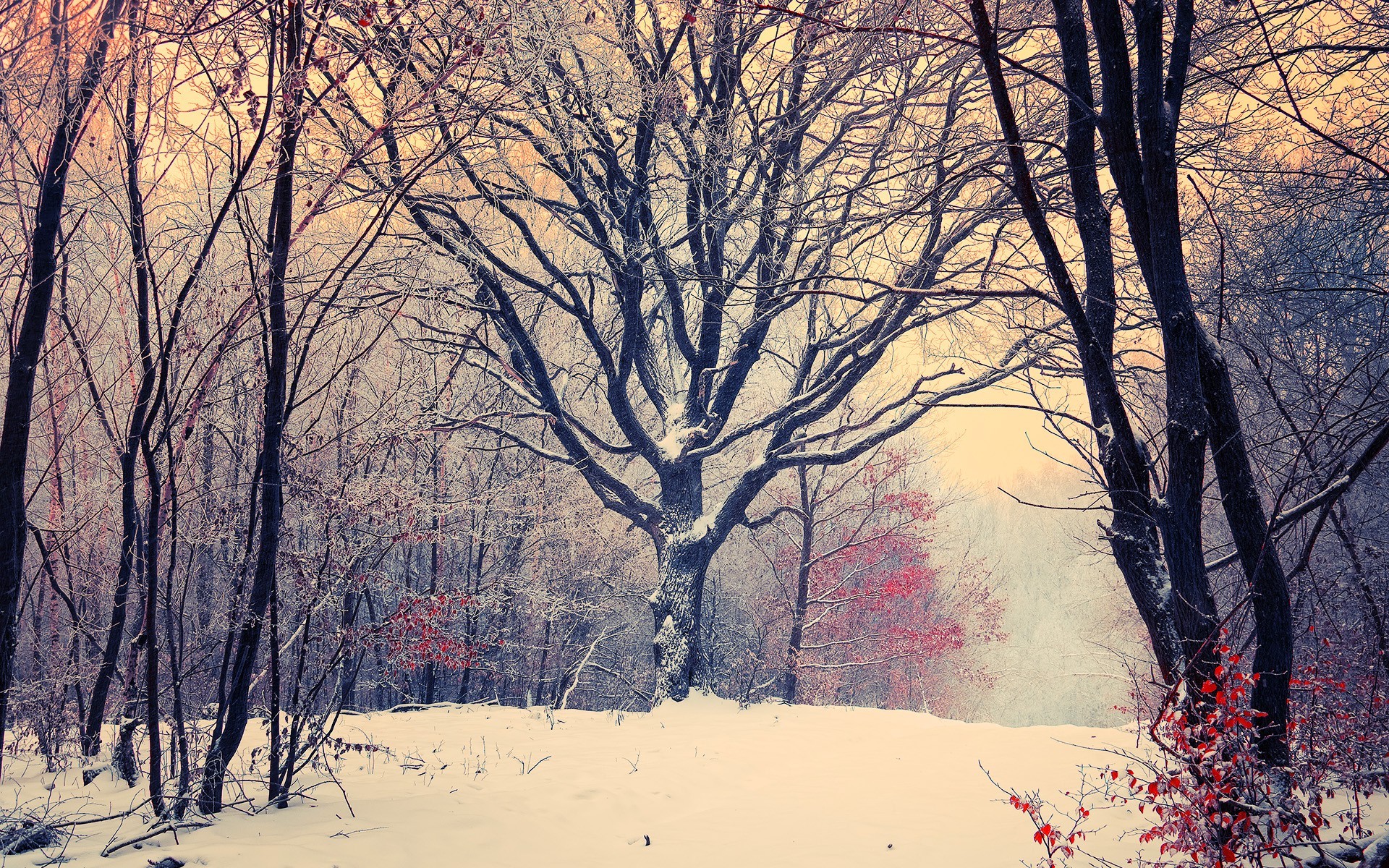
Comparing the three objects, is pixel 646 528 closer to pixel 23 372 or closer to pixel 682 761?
pixel 682 761

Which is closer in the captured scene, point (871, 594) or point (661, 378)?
point (661, 378)

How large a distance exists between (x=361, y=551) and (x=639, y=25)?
751cm

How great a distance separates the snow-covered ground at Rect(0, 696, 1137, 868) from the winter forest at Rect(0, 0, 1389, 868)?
0.05 m

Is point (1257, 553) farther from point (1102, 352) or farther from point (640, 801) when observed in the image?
point (640, 801)

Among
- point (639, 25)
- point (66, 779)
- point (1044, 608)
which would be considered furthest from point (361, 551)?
point (1044, 608)

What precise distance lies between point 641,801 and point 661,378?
9.01 meters

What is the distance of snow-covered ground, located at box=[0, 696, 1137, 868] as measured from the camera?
12.5 ft

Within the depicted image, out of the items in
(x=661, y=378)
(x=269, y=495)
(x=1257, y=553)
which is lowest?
(x=1257, y=553)

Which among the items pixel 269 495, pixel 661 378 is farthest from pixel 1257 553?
pixel 661 378

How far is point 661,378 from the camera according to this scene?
13.6 meters

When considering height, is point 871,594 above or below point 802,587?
below

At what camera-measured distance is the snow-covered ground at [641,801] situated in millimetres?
3816

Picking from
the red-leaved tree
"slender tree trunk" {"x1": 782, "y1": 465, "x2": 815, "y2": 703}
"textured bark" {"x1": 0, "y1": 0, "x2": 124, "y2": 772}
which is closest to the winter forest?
"textured bark" {"x1": 0, "y1": 0, "x2": 124, "y2": 772}

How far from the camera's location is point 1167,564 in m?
3.53
